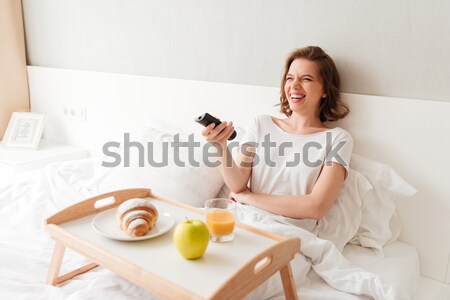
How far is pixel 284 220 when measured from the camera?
136 centimetres

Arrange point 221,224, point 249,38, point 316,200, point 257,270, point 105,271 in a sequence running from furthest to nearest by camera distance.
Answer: point 249,38 < point 316,200 < point 105,271 < point 221,224 < point 257,270

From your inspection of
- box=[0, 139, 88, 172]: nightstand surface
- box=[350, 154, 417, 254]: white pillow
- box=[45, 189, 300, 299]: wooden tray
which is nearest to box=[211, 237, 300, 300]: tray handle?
box=[45, 189, 300, 299]: wooden tray

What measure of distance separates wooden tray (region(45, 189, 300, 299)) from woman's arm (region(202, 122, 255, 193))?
0.29m

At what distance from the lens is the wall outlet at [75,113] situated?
98.6 inches

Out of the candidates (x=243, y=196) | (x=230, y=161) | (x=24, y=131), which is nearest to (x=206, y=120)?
(x=230, y=161)

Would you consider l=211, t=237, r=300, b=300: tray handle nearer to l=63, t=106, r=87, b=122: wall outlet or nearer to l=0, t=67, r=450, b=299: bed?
l=0, t=67, r=450, b=299: bed

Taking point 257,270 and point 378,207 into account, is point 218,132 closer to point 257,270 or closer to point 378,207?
point 257,270

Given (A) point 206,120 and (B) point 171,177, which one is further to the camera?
(B) point 171,177

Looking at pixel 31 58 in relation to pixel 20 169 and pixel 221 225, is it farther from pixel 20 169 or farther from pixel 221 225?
pixel 221 225

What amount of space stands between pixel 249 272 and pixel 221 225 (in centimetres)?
18

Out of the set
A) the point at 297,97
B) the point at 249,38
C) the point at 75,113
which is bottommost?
the point at 75,113

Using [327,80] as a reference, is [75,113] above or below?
below

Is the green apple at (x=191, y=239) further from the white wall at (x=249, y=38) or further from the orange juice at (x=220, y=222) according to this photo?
the white wall at (x=249, y=38)

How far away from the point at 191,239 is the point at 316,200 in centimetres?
56
